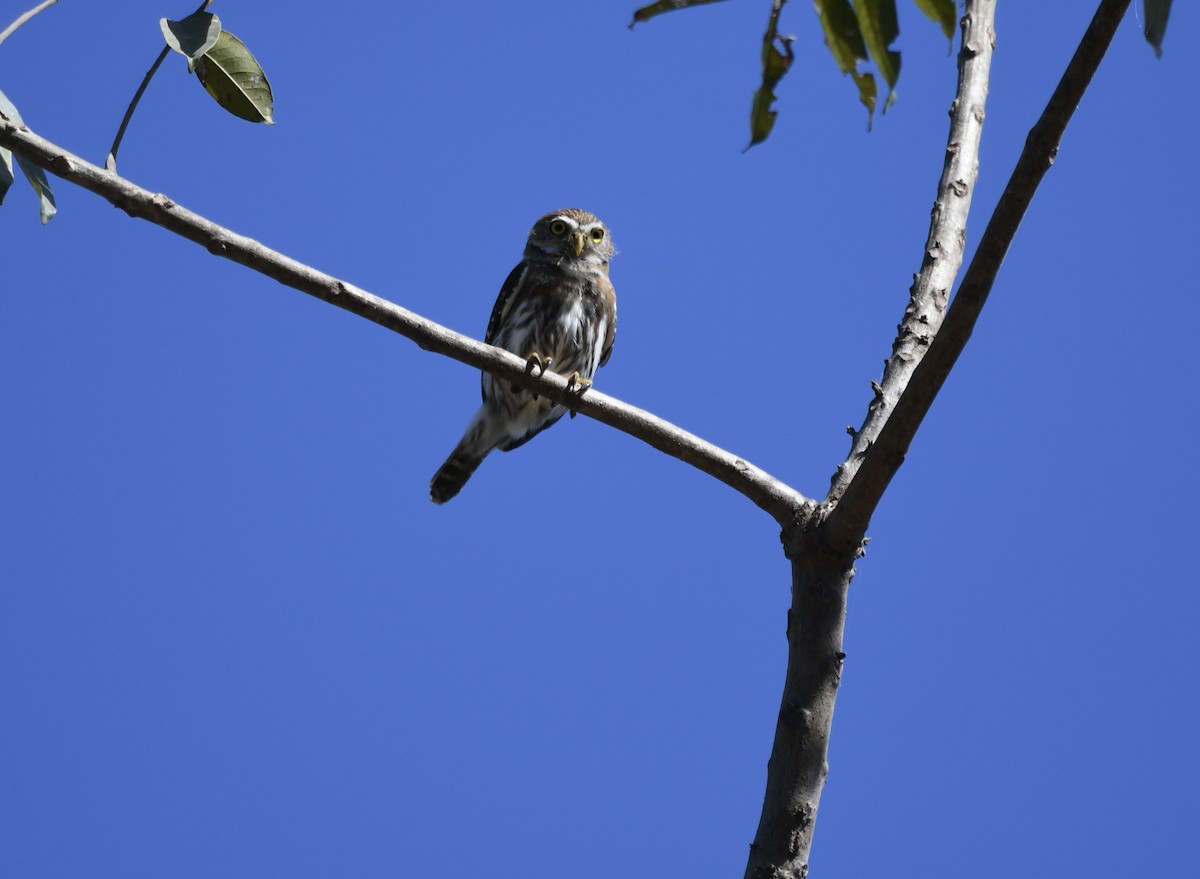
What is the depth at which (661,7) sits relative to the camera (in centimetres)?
199

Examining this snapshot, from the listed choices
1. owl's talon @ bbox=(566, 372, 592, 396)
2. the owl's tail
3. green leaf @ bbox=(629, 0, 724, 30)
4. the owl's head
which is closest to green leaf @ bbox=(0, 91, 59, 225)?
owl's talon @ bbox=(566, 372, 592, 396)

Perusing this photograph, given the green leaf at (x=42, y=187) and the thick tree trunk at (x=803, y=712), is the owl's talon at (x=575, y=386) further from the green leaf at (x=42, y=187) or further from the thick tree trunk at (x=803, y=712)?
the green leaf at (x=42, y=187)

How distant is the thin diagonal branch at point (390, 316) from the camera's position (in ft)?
9.29

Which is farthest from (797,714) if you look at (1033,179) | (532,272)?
(532,272)

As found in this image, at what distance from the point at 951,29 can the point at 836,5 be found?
200 millimetres

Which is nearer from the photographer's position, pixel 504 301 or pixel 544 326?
pixel 544 326

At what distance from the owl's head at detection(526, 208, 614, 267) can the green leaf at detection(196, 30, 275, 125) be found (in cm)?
379

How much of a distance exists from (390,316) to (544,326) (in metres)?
3.36

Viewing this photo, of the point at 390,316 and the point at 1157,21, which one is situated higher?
the point at 390,316

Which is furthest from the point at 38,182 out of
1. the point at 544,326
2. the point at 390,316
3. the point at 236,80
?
the point at 544,326

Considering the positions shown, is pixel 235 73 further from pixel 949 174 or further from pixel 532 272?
pixel 532 272

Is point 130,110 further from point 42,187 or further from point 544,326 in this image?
point 544,326

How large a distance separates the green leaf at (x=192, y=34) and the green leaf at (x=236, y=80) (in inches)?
8.0

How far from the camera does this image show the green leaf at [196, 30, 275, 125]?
3.10m
